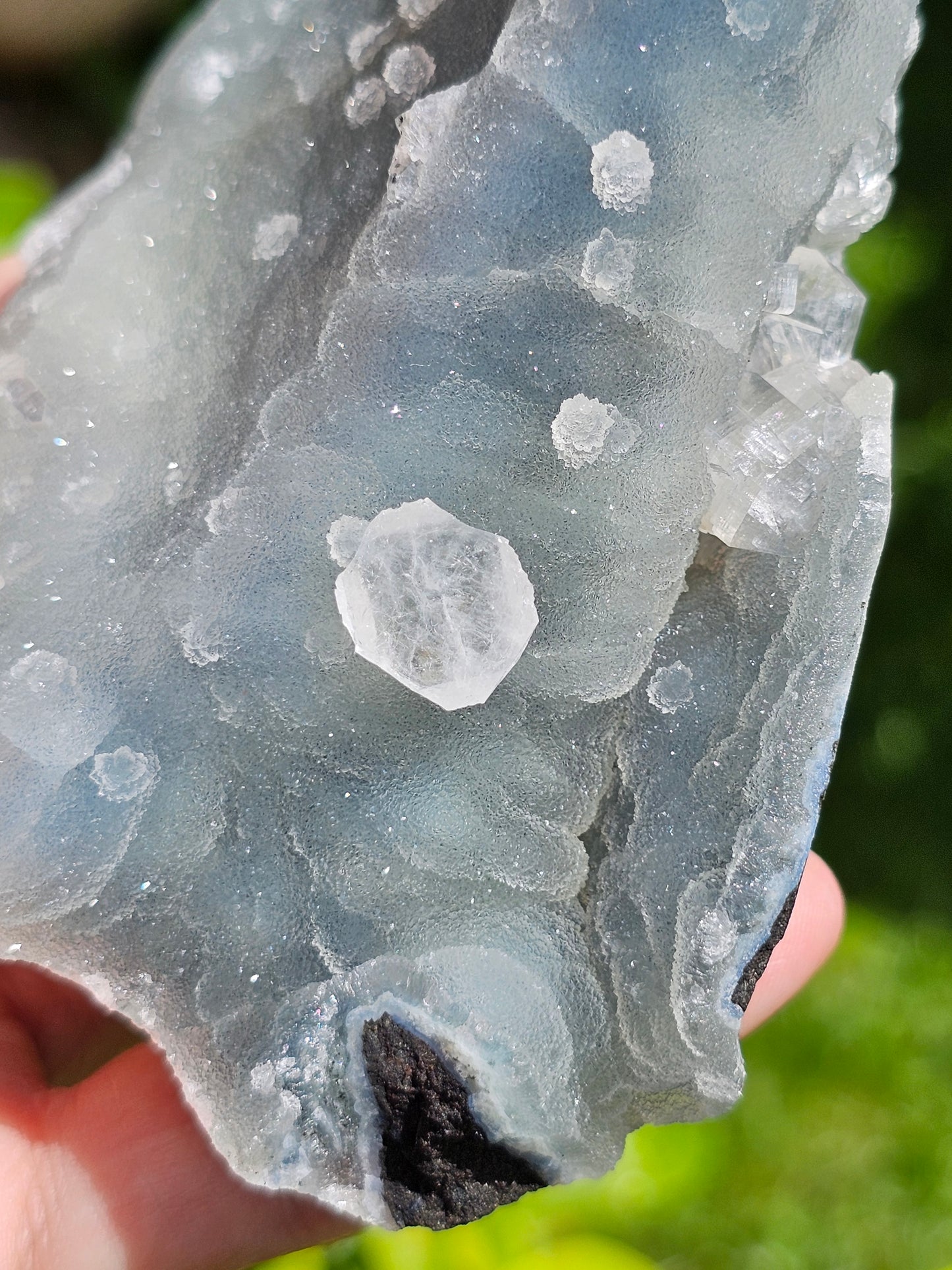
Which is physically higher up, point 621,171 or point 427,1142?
point 621,171

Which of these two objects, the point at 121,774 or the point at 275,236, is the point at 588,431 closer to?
the point at 275,236

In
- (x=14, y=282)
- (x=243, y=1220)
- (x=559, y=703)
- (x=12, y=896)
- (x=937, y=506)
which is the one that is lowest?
(x=937, y=506)

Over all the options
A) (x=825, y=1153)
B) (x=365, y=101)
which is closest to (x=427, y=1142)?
(x=365, y=101)

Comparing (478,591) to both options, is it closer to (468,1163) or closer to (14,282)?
(468,1163)

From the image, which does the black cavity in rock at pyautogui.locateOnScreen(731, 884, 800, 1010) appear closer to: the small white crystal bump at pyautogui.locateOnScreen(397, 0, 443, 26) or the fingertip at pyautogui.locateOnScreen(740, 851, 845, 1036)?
the fingertip at pyautogui.locateOnScreen(740, 851, 845, 1036)

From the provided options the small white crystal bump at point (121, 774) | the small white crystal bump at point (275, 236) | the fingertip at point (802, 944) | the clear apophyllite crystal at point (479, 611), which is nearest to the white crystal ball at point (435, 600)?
the clear apophyllite crystal at point (479, 611)

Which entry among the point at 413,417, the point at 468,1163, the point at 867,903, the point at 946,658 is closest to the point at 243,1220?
the point at 468,1163
